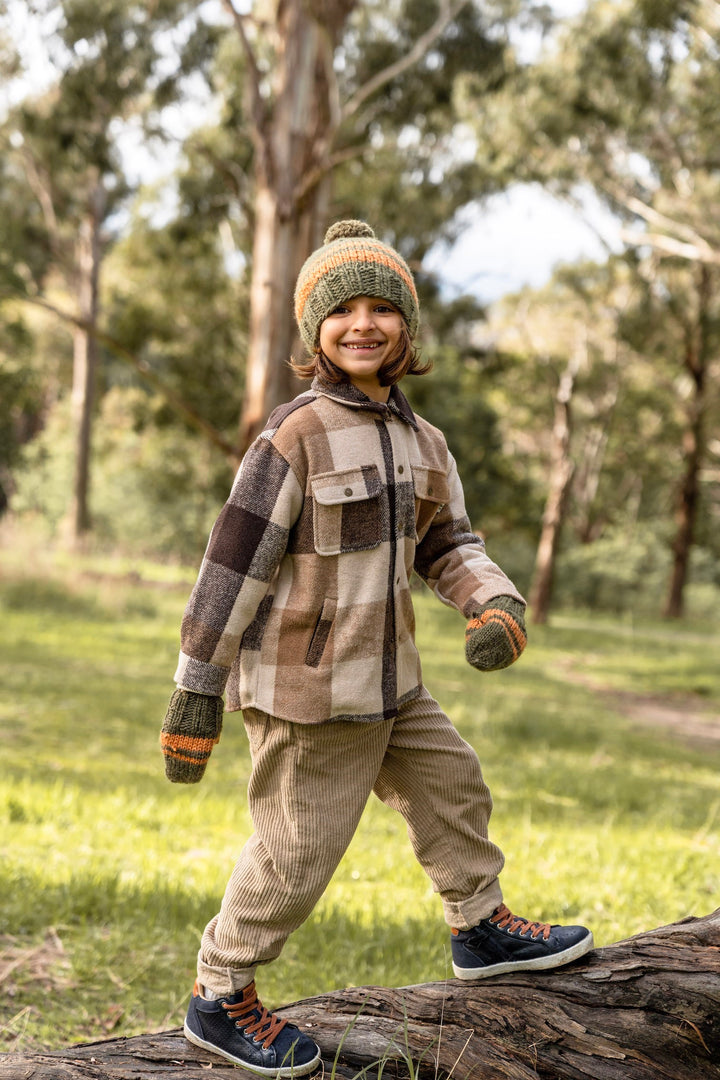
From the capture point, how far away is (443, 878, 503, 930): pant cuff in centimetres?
223

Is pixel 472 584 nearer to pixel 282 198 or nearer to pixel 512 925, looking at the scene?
pixel 512 925

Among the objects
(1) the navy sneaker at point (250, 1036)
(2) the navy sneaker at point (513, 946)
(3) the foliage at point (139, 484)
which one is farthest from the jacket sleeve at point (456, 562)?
(3) the foliage at point (139, 484)

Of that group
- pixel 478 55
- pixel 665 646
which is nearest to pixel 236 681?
pixel 478 55

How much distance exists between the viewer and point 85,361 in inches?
891

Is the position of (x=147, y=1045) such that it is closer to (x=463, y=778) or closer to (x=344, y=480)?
(x=463, y=778)

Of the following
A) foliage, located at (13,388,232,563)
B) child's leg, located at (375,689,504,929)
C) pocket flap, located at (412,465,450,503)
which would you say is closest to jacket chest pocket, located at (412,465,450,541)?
pocket flap, located at (412,465,450,503)

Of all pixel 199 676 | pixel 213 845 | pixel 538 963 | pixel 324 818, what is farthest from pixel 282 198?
pixel 538 963

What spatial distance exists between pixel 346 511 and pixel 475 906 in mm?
939

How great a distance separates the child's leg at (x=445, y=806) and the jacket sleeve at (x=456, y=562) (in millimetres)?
256

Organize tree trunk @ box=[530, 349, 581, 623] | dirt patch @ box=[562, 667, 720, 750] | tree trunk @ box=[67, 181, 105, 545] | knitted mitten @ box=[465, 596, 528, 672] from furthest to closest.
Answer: tree trunk @ box=[67, 181, 105, 545], tree trunk @ box=[530, 349, 581, 623], dirt patch @ box=[562, 667, 720, 750], knitted mitten @ box=[465, 596, 528, 672]

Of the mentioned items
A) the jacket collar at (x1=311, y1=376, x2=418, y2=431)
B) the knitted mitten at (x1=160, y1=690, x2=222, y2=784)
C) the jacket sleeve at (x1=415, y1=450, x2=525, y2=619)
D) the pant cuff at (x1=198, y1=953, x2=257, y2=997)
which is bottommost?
the pant cuff at (x1=198, y1=953, x2=257, y2=997)

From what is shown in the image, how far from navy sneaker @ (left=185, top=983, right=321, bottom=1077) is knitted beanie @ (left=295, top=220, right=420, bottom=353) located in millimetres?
1417

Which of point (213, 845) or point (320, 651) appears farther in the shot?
point (213, 845)

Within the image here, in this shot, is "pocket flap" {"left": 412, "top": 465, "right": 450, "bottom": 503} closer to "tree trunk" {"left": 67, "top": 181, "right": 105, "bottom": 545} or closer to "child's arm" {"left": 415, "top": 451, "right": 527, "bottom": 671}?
"child's arm" {"left": 415, "top": 451, "right": 527, "bottom": 671}
